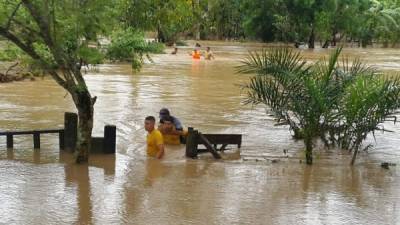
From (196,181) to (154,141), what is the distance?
6.07 ft

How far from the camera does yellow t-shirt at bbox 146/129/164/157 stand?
10.8m

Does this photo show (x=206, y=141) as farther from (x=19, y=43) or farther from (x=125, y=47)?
(x=19, y=43)

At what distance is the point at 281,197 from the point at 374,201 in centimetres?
124

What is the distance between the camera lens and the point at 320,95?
984cm

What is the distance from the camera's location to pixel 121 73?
2867 centimetres

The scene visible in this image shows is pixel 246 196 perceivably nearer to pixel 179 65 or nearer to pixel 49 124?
pixel 49 124

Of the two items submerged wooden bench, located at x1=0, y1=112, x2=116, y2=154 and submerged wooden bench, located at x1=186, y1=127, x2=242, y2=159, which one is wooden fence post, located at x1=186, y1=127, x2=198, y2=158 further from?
submerged wooden bench, located at x1=0, y1=112, x2=116, y2=154

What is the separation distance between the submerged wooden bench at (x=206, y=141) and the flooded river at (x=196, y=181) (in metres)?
0.19

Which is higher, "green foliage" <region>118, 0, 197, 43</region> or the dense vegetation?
the dense vegetation

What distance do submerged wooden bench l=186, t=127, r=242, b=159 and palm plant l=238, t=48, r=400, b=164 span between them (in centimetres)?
99

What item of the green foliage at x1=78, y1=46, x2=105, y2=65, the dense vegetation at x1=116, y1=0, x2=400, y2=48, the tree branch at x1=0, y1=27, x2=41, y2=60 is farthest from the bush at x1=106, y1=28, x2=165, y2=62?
the dense vegetation at x1=116, y1=0, x2=400, y2=48

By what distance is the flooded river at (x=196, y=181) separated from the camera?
7492 mm

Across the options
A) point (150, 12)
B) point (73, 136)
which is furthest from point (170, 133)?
point (150, 12)

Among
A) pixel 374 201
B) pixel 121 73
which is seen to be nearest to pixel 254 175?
pixel 374 201
